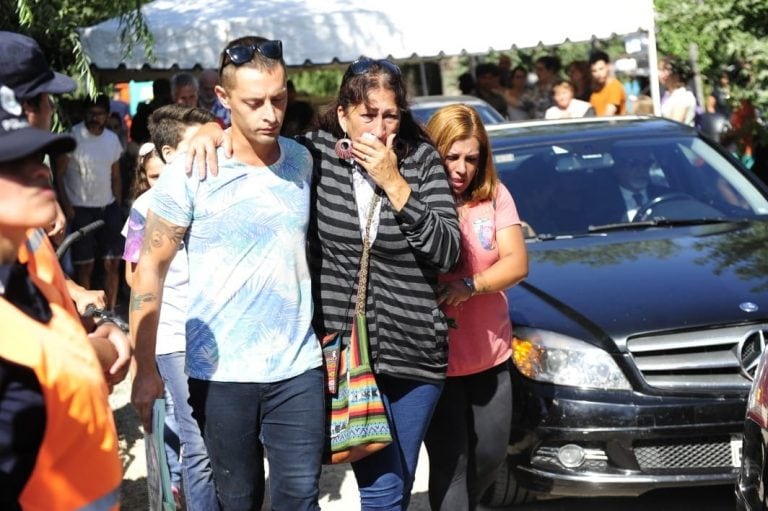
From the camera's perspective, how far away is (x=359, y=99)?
164 inches

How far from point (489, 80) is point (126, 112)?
233 inches

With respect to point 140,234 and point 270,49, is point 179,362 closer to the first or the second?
point 140,234

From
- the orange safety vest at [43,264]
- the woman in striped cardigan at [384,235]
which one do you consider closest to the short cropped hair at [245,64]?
the woman in striped cardigan at [384,235]

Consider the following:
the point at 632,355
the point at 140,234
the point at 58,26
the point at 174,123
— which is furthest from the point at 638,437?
the point at 58,26

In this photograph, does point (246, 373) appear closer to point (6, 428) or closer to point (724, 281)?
point (6, 428)

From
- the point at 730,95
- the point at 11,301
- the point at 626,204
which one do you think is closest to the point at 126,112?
the point at 730,95

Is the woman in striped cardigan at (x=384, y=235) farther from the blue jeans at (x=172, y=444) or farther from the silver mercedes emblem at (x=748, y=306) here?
the silver mercedes emblem at (x=748, y=306)

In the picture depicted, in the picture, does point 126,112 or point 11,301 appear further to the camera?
point 126,112

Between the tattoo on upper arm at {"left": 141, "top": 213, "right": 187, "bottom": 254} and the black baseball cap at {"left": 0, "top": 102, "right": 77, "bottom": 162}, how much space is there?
1.36 meters

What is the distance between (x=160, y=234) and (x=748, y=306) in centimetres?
277

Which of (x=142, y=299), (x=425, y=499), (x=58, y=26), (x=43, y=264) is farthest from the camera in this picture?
(x=58, y=26)

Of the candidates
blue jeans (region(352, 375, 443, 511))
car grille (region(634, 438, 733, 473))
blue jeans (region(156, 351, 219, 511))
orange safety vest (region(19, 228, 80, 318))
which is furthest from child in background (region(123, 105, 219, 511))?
orange safety vest (region(19, 228, 80, 318))

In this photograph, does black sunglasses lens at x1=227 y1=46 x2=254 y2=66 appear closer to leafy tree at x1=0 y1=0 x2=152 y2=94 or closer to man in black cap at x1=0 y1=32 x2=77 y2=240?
man in black cap at x1=0 y1=32 x2=77 y2=240

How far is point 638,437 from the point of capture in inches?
207
